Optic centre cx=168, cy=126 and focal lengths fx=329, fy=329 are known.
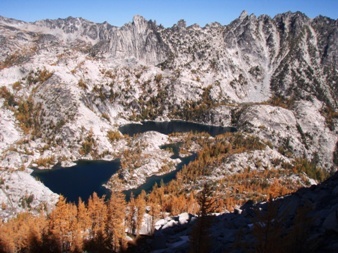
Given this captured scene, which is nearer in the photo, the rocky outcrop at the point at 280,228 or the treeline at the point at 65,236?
→ the rocky outcrop at the point at 280,228

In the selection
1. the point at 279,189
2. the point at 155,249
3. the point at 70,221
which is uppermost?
the point at 279,189

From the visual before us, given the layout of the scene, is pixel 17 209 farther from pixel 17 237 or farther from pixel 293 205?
pixel 293 205

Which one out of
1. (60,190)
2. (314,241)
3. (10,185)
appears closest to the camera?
(314,241)

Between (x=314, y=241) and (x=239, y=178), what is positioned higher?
(x=239, y=178)

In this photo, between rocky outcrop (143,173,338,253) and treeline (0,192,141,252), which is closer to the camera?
rocky outcrop (143,173,338,253)

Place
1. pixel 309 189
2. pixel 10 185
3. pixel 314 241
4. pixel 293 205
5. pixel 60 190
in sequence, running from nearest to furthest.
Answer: pixel 314 241
pixel 293 205
pixel 309 189
pixel 10 185
pixel 60 190

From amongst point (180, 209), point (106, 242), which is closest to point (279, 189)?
point (180, 209)

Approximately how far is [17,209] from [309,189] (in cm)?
13015

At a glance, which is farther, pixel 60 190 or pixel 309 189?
pixel 60 190

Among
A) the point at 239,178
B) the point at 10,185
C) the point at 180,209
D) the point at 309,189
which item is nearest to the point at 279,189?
the point at 239,178

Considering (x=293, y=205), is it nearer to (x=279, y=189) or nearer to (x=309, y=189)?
(x=309, y=189)

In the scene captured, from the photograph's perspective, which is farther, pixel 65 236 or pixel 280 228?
pixel 65 236

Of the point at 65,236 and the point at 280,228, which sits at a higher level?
the point at 280,228

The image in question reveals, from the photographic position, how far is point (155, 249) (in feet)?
251
